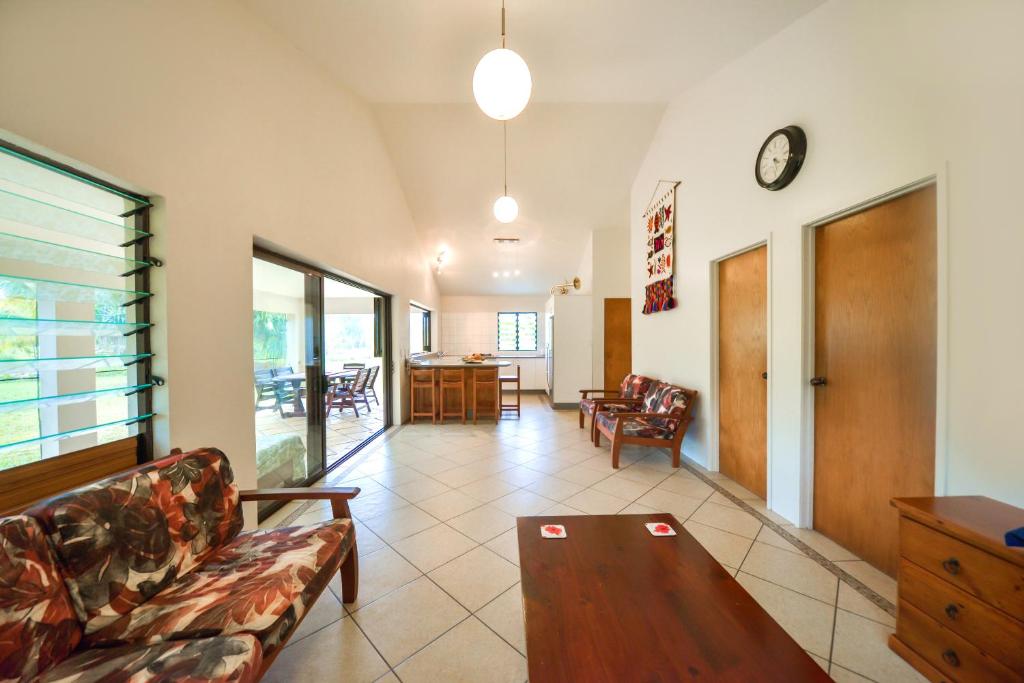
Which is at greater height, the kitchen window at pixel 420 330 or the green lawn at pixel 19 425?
the kitchen window at pixel 420 330

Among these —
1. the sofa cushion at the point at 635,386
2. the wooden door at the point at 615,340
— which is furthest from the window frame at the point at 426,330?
the sofa cushion at the point at 635,386

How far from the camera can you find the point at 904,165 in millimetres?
1670

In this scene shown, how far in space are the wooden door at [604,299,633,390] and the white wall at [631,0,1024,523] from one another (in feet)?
10.0

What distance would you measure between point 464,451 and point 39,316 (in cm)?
313

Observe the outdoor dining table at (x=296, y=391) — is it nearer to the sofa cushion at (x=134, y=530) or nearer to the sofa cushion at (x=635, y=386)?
the sofa cushion at (x=134, y=530)

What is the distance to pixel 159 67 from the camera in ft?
4.96

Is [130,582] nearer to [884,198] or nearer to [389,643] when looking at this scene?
[389,643]

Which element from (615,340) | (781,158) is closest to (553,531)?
(781,158)

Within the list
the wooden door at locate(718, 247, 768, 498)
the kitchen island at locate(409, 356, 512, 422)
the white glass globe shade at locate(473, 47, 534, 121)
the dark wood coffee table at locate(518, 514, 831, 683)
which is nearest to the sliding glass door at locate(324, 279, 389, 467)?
the kitchen island at locate(409, 356, 512, 422)

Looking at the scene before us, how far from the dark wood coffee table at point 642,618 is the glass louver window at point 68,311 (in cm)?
Result: 180

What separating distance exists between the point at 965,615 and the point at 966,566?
0.16 m

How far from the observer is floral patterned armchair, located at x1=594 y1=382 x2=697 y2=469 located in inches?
128

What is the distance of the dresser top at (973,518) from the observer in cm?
108

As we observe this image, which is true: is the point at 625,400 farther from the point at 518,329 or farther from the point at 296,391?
→ the point at 518,329
